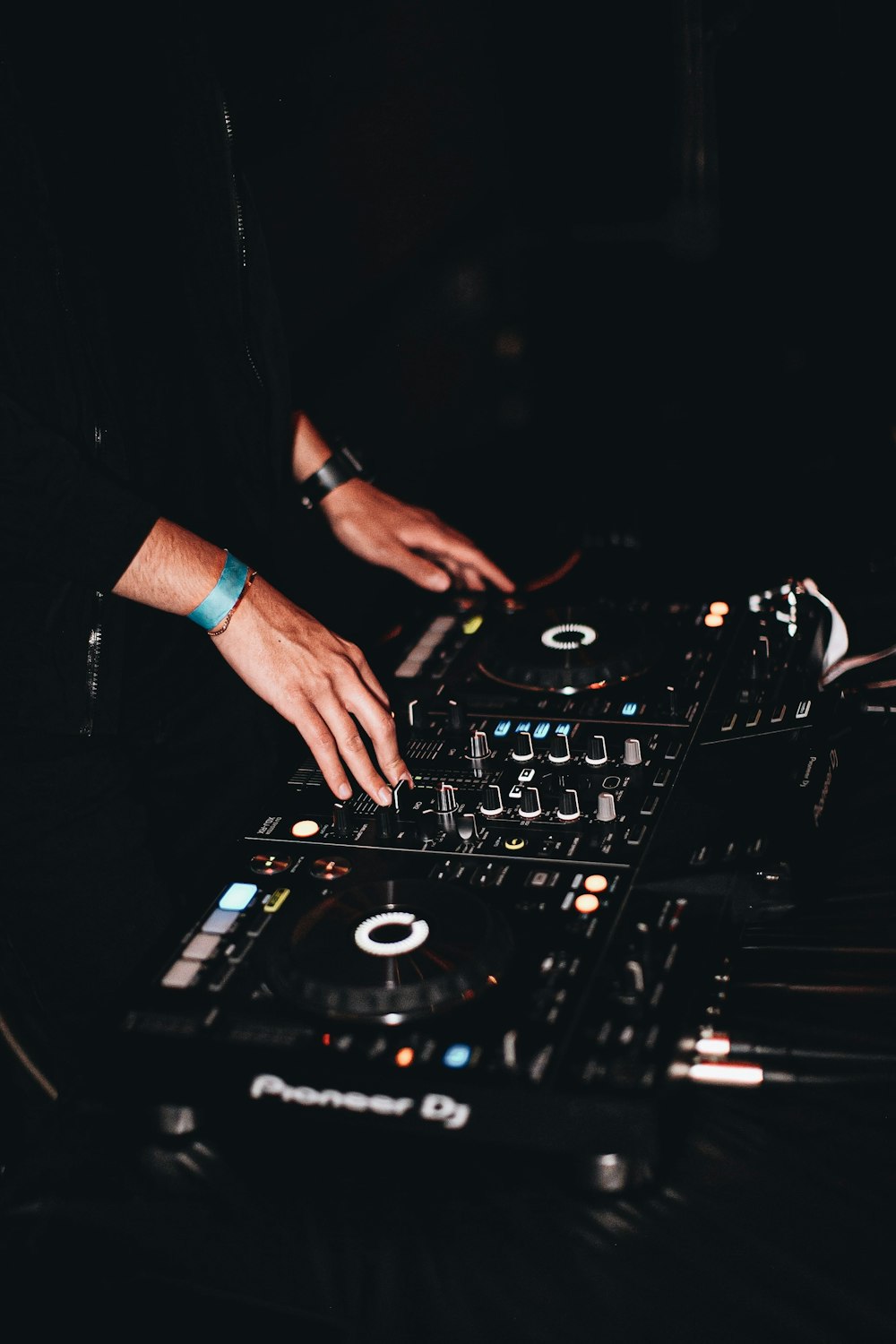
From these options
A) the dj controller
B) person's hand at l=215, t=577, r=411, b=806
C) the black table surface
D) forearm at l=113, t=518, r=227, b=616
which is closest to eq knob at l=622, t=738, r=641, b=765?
the dj controller

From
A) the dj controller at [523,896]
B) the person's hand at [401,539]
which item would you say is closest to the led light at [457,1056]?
the dj controller at [523,896]

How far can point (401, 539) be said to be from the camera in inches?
67.8

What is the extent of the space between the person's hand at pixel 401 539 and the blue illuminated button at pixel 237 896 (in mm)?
691

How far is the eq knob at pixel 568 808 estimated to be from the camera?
1.13m

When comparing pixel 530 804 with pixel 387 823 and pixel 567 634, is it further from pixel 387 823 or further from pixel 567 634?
pixel 567 634

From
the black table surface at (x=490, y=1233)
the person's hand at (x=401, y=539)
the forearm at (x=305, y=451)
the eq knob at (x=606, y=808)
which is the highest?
the forearm at (x=305, y=451)

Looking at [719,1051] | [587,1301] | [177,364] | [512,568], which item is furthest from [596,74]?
[587,1301]

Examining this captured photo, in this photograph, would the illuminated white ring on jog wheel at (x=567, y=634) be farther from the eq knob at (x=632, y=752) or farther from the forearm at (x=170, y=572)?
the forearm at (x=170, y=572)

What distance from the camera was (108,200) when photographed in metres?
1.42

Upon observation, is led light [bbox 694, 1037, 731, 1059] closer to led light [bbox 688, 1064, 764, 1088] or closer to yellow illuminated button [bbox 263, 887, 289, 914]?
led light [bbox 688, 1064, 764, 1088]

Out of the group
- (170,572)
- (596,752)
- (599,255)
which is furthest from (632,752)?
(599,255)

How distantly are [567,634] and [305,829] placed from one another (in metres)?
0.44

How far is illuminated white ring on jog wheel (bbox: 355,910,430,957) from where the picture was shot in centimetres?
93

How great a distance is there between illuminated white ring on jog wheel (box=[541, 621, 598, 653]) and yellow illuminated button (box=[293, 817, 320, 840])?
38 cm
